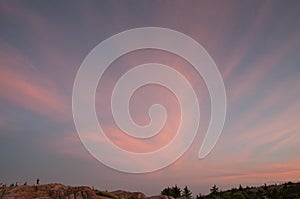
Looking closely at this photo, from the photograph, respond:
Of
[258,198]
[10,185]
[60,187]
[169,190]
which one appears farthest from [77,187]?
[258,198]

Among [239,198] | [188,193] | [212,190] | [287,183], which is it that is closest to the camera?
[239,198]

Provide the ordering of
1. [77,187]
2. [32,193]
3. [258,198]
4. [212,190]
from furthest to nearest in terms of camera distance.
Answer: [212,190]
[258,198]
[77,187]
[32,193]

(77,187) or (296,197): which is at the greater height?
(77,187)

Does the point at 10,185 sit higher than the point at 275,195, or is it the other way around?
the point at 10,185

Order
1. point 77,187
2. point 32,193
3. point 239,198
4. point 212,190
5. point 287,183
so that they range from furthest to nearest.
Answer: point 287,183 < point 212,190 < point 239,198 < point 77,187 < point 32,193

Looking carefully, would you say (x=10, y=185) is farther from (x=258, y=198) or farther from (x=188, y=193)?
(x=258, y=198)

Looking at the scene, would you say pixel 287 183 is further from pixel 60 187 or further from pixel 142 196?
pixel 60 187

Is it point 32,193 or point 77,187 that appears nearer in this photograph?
point 32,193

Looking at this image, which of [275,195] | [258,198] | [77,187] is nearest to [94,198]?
[77,187]

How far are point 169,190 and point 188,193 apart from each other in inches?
448

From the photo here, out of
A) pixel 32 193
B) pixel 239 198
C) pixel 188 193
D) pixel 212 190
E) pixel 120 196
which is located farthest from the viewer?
pixel 212 190

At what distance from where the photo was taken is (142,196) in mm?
54406

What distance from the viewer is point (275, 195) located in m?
80.8

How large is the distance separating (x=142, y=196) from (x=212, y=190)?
47.2 m
